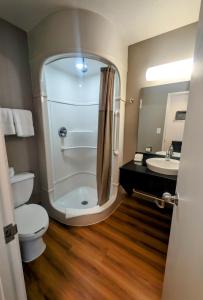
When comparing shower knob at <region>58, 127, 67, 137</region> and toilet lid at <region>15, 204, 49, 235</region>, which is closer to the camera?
toilet lid at <region>15, 204, 49, 235</region>

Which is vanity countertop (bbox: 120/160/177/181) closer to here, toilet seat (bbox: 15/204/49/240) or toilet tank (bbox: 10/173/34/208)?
toilet seat (bbox: 15/204/49/240)

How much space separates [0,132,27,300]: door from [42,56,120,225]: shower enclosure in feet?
3.89

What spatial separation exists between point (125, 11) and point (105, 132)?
4.16 ft

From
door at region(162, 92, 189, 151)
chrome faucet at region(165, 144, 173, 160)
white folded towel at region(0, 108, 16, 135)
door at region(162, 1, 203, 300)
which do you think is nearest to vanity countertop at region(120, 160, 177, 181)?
chrome faucet at region(165, 144, 173, 160)

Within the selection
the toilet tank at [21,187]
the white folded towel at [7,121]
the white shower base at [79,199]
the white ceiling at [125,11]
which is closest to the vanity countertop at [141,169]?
the white shower base at [79,199]

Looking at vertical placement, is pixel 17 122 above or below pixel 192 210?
above

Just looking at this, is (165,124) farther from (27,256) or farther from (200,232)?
(27,256)

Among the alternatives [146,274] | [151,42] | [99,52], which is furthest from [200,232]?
[151,42]

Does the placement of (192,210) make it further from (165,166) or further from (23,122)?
(23,122)

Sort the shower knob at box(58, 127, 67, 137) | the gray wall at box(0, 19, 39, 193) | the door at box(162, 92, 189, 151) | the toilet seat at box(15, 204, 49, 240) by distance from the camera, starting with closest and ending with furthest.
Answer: the toilet seat at box(15, 204, 49, 240)
the gray wall at box(0, 19, 39, 193)
the door at box(162, 92, 189, 151)
the shower knob at box(58, 127, 67, 137)

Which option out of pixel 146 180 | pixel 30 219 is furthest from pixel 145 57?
pixel 30 219

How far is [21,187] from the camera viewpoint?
1.63m

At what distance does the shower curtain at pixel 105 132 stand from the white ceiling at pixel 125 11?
1.67 ft

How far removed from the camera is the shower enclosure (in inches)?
78.3
